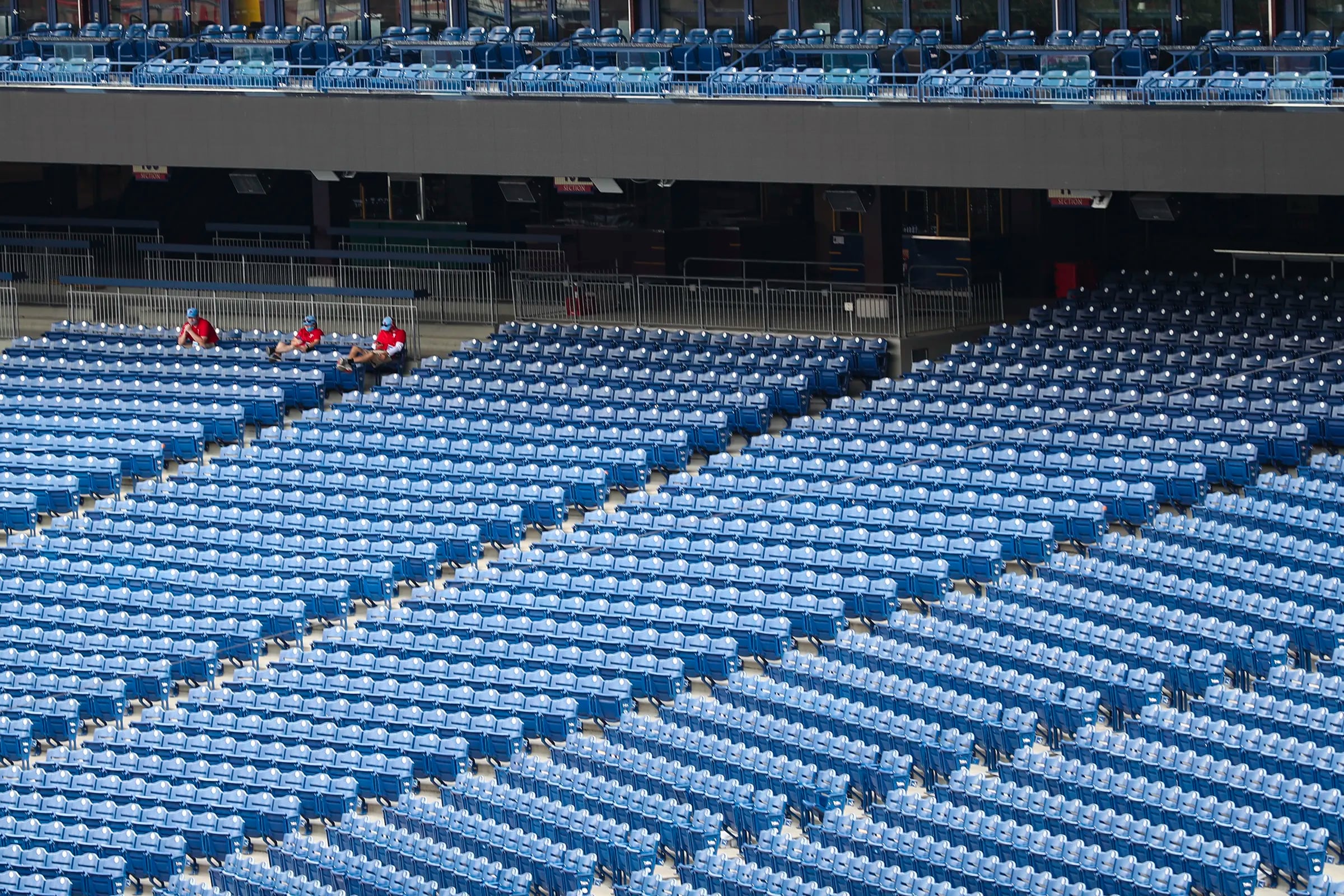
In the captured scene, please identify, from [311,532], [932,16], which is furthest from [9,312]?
[932,16]

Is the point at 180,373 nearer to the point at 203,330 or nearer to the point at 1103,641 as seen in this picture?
the point at 203,330

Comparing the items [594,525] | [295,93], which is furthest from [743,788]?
[295,93]

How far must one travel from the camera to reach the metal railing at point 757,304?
29.7 metres

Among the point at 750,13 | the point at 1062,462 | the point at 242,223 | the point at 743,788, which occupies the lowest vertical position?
the point at 743,788

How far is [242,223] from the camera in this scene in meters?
36.7

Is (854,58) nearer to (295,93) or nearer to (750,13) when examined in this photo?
(750,13)

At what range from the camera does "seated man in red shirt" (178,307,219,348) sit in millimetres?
31703

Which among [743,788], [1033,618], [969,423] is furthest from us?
[969,423]

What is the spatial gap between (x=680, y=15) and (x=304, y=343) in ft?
23.0

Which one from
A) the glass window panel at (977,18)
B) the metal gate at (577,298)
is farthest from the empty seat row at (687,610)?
the glass window panel at (977,18)

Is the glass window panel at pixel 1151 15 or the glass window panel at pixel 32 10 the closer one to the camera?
the glass window panel at pixel 1151 15

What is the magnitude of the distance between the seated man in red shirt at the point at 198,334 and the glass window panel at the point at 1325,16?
602 inches

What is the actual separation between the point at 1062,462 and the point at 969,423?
1.91m

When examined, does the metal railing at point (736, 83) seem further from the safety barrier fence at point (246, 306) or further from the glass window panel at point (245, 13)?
the safety barrier fence at point (246, 306)
